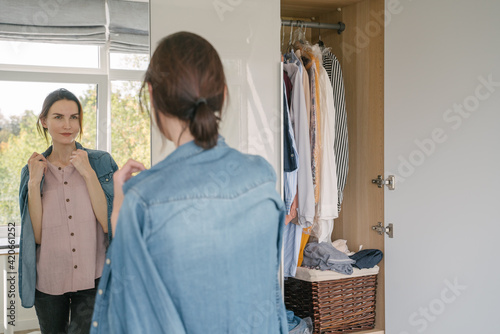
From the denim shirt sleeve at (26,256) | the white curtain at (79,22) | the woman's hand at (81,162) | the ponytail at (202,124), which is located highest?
the white curtain at (79,22)

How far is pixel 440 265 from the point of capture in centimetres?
254

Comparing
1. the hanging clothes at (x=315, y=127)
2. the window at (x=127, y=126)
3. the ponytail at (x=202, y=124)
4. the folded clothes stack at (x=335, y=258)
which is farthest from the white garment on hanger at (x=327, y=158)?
the ponytail at (x=202, y=124)

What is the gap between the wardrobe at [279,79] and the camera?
8.05 ft

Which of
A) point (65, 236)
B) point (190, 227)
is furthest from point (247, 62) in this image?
point (190, 227)

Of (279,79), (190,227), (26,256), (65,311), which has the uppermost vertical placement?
(279,79)

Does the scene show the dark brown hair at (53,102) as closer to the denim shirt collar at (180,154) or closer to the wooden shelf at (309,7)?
the denim shirt collar at (180,154)

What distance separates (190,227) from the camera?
90 cm

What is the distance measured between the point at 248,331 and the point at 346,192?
2316 mm

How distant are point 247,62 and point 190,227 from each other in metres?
1.76

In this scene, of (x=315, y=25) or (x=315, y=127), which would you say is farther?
(x=315, y=25)

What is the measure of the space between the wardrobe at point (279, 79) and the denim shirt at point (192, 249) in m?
1.39

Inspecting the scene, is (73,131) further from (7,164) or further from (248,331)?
(248,331)

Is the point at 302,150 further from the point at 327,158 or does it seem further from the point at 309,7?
the point at 309,7

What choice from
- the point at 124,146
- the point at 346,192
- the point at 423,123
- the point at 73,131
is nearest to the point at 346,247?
the point at 346,192
